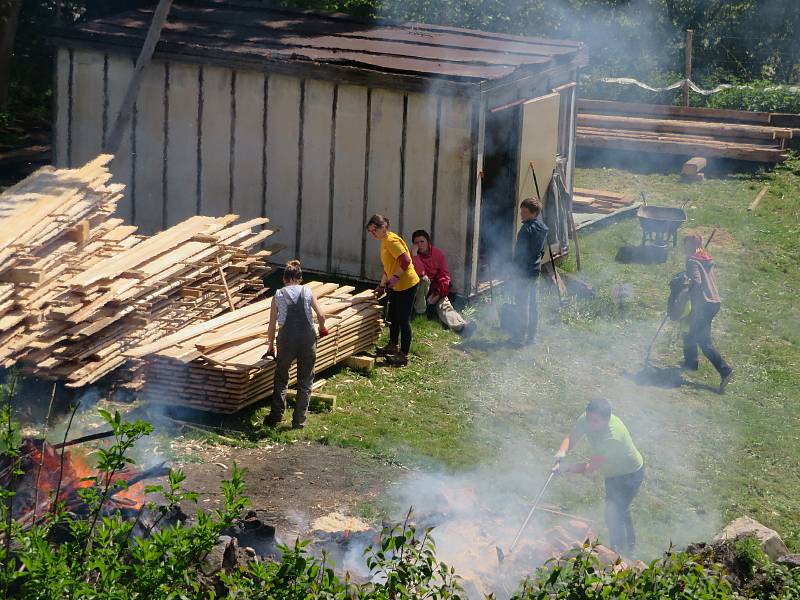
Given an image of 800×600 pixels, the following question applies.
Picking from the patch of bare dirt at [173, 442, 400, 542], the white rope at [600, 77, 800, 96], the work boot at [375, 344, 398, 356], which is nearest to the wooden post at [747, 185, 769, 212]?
the white rope at [600, 77, 800, 96]

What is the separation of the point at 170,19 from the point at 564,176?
622 cm

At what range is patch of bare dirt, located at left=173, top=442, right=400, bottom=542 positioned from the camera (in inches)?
393

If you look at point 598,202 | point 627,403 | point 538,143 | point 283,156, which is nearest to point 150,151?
point 283,156

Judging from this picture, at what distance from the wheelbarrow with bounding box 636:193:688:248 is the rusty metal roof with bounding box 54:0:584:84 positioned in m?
2.74

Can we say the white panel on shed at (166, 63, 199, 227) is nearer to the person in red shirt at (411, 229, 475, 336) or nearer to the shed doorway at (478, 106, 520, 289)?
the person in red shirt at (411, 229, 475, 336)

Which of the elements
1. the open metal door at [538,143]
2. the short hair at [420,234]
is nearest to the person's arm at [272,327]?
the short hair at [420,234]

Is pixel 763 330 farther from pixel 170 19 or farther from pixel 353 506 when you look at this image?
pixel 170 19

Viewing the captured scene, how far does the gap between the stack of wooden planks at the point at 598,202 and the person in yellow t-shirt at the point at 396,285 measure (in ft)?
25.3

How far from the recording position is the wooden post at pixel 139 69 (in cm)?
1562

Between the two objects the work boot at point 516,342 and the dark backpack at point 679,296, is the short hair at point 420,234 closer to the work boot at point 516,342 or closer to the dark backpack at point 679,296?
the work boot at point 516,342

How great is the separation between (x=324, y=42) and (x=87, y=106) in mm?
3509

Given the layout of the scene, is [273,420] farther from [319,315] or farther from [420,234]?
[420,234]

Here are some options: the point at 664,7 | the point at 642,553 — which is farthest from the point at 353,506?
the point at 664,7

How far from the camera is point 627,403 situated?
1281cm
